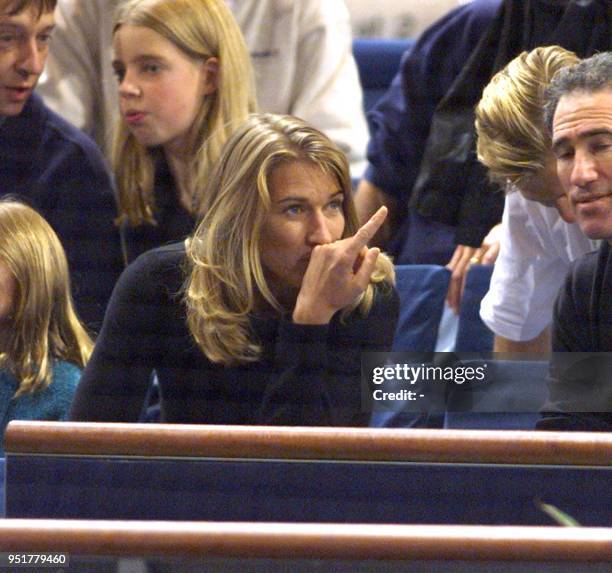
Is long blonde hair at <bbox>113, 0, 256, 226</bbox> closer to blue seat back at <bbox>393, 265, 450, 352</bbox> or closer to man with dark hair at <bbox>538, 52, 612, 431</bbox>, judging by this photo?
blue seat back at <bbox>393, 265, 450, 352</bbox>

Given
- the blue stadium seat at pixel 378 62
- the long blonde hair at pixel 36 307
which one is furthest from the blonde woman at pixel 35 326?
the blue stadium seat at pixel 378 62

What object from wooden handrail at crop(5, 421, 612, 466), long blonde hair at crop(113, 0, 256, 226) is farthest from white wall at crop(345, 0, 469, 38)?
wooden handrail at crop(5, 421, 612, 466)

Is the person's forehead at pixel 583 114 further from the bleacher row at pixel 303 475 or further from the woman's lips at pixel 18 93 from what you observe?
the woman's lips at pixel 18 93

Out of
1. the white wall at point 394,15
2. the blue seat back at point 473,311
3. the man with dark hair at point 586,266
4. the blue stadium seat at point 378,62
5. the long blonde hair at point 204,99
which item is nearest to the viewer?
the man with dark hair at point 586,266

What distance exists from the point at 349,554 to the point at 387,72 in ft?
3.56

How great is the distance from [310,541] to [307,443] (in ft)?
0.51

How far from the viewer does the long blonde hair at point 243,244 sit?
1.35 meters

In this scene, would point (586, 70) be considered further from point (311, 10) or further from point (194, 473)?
point (194, 473)

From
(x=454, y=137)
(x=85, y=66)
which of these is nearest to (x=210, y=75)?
(x=85, y=66)

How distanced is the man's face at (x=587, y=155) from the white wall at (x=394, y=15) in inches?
12.6

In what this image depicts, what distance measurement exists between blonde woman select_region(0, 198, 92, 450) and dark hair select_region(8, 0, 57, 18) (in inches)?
9.0

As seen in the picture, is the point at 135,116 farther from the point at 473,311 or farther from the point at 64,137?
the point at 473,311

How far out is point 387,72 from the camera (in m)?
1.94

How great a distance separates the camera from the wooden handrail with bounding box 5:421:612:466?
1097 mm
